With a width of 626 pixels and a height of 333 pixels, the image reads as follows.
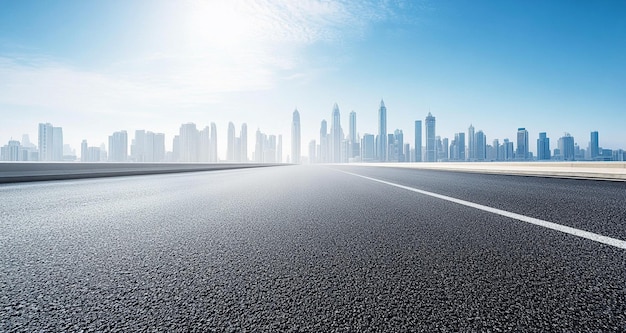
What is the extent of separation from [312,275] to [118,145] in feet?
485

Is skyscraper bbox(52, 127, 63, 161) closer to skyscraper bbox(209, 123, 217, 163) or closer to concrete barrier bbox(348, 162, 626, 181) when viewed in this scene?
skyscraper bbox(209, 123, 217, 163)

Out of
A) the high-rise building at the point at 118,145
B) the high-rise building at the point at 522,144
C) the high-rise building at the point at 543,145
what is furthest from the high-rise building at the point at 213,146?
the high-rise building at the point at 543,145

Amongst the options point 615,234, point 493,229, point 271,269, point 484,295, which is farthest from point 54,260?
point 615,234

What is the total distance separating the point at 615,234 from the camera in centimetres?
318

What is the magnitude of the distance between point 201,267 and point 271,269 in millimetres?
486

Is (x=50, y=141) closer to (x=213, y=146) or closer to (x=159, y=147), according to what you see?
(x=159, y=147)

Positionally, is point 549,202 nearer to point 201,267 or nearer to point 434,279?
point 434,279

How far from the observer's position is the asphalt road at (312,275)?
5.03 ft

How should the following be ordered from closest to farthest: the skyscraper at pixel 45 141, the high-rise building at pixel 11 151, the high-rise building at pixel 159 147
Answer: the high-rise building at pixel 11 151, the skyscraper at pixel 45 141, the high-rise building at pixel 159 147

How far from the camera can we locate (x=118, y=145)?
13000 cm

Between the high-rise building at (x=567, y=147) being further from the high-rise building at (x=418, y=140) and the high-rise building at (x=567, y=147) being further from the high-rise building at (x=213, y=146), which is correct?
the high-rise building at (x=213, y=146)

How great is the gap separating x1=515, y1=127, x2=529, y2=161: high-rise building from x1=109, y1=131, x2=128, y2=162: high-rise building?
142m

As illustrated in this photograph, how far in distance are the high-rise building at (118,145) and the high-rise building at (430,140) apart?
123089 mm

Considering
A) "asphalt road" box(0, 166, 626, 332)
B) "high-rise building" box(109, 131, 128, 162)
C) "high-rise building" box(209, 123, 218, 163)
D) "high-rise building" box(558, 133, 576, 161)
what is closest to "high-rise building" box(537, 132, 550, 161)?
"high-rise building" box(558, 133, 576, 161)
